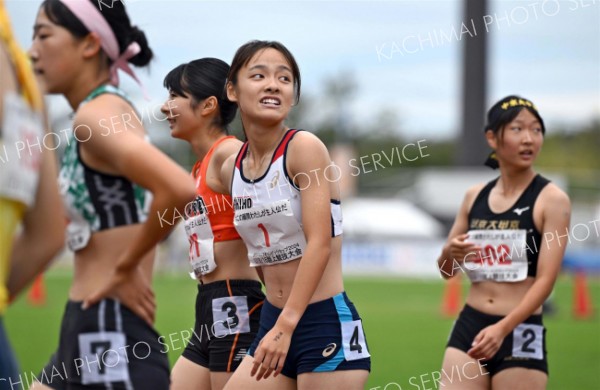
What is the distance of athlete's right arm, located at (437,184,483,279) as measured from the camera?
5.94m

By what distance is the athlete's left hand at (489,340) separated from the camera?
5.53m

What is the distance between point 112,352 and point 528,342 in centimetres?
276

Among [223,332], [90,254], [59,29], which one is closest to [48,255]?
[90,254]

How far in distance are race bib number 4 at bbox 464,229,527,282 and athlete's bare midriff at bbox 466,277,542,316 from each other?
4 centimetres

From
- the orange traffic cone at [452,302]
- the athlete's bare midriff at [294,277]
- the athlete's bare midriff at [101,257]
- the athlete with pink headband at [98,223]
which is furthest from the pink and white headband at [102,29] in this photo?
the orange traffic cone at [452,302]

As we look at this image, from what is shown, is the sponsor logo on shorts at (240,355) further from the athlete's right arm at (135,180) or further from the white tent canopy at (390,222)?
the white tent canopy at (390,222)

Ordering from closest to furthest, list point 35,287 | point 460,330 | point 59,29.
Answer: point 59,29, point 460,330, point 35,287

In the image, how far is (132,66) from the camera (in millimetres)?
4207

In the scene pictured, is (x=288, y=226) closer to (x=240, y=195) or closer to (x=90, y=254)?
(x=240, y=195)

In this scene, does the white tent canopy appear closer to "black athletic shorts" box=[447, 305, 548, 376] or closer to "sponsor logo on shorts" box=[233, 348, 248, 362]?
"black athletic shorts" box=[447, 305, 548, 376]

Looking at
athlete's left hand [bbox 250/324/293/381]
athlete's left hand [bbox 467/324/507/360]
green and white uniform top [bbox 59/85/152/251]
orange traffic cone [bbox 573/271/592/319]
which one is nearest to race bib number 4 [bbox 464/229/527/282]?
athlete's left hand [bbox 467/324/507/360]

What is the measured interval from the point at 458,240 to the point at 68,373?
2.83m

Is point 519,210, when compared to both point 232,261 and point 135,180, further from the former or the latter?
point 135,180

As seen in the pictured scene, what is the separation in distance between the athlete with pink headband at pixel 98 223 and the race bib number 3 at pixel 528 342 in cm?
250
